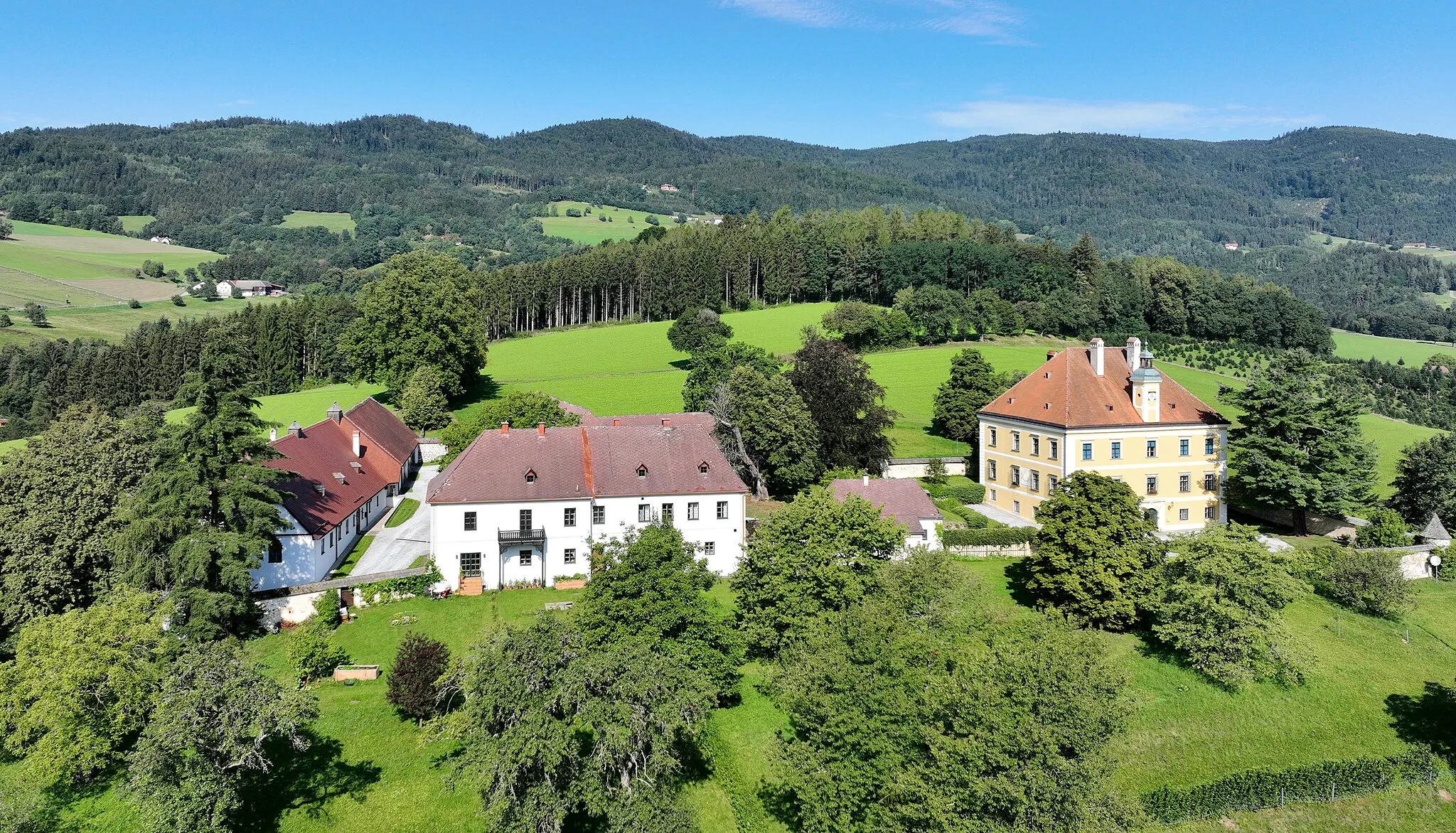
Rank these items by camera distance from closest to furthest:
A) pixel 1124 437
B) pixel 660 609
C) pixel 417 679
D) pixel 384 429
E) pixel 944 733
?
1. pixel 944 733
2. pixel 417 679
3. pixel 660 609
4. pixel 1124 437
5. pixel 384 429

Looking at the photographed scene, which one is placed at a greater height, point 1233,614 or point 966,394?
point 966,394

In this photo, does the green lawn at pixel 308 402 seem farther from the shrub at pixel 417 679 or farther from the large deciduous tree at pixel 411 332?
the shrub at pixel 417 679

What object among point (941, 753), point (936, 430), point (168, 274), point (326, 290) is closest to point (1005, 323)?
point (936, 430)

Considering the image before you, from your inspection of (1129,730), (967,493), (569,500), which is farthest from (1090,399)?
(569,500)

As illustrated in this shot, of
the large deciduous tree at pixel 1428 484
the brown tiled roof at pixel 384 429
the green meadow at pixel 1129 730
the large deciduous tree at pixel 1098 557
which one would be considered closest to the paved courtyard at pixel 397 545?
the brown tiled roof at pixel 384 429

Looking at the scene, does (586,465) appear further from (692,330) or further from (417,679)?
(692,330)

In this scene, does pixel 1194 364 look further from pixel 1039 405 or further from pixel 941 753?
pixel 941 753
